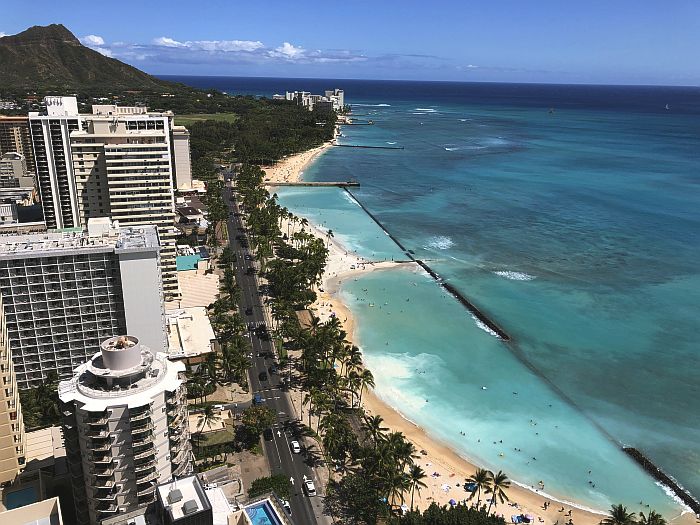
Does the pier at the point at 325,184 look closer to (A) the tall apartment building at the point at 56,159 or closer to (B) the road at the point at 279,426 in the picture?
(B) the road at the point at 279,426

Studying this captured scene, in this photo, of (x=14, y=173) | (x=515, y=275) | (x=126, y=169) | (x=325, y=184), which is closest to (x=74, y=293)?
(x=126, y=169)

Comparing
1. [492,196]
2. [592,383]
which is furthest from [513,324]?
[492,196]

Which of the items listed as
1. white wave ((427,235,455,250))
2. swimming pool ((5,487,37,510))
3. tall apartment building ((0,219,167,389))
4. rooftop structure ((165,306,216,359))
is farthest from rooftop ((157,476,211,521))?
white wave ((427,235,455,250))

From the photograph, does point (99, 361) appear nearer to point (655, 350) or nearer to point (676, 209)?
point (655, 350)

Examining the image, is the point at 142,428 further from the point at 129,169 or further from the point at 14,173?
the point at 14,173

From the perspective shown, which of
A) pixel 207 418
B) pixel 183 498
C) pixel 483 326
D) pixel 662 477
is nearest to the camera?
pixel 183 498

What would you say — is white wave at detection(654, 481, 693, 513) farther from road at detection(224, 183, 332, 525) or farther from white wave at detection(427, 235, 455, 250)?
white wave at detection(427, 235, 455, 250)
